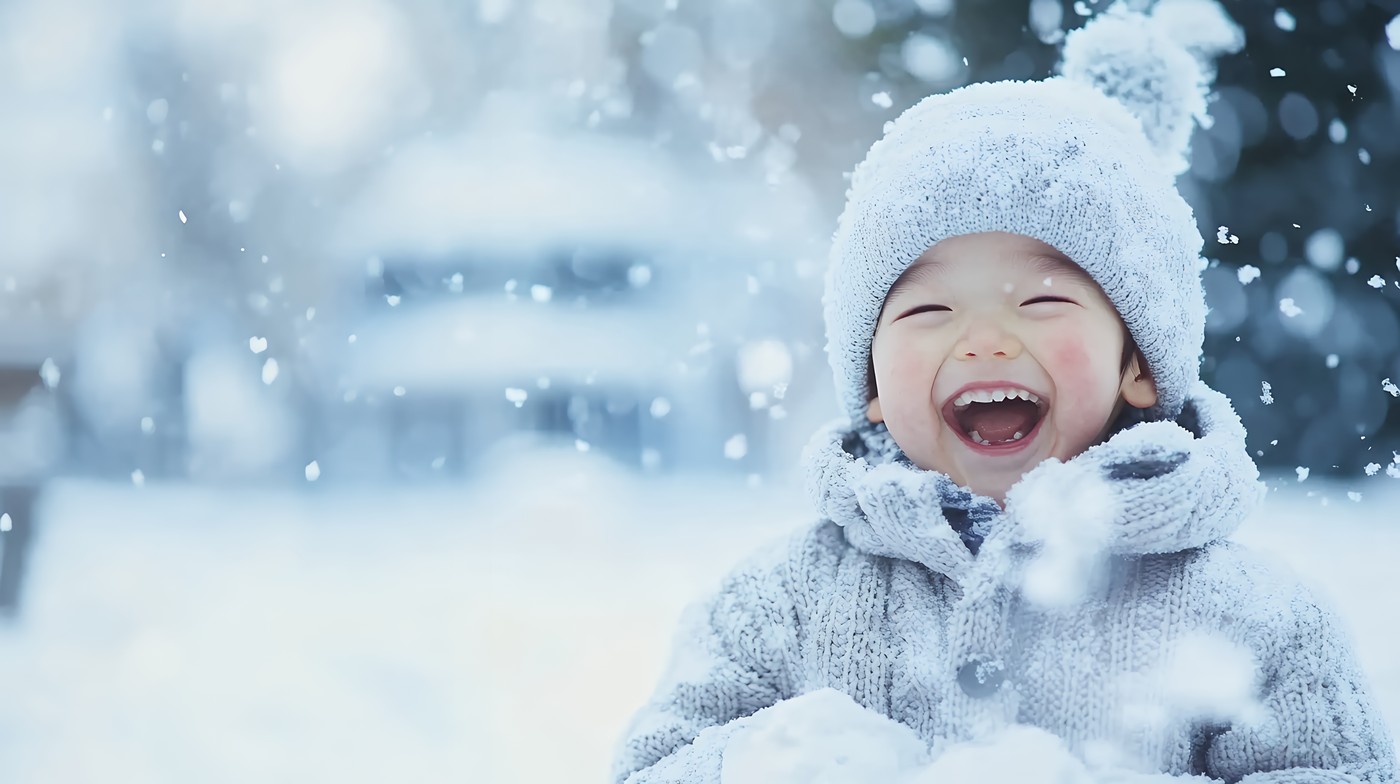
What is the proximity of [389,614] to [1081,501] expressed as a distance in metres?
1.21

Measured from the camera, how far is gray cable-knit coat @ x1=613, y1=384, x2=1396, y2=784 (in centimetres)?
70

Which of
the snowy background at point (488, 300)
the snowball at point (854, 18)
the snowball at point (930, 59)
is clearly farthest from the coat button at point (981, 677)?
the snowball at point (854, 18)

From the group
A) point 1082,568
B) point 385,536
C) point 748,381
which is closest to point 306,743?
point 385,536

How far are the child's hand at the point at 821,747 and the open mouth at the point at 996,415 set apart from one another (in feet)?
0.67

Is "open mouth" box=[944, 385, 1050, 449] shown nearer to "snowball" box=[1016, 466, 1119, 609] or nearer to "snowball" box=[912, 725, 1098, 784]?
"snowball" box=[1016, 466, 1119, 609]

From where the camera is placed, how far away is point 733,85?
7.70ft

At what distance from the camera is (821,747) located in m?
0.67

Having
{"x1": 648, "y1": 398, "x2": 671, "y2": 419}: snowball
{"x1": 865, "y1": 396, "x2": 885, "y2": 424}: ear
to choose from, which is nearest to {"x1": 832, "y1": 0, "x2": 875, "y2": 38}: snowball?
{"x1": 648, "y1": 398, "x2": 671, "y2": 419}: snowball

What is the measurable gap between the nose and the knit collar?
0.08 meters

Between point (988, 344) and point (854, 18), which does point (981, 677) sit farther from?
point (854, 18)

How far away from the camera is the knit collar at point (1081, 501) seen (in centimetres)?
72

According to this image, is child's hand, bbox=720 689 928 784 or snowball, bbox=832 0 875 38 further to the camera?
snowball, bbox=832 0 875 38

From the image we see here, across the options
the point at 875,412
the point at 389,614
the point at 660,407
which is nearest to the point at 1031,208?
the point at 875,412

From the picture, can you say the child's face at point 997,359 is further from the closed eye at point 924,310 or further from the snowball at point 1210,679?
the snowball at point 1210,679
